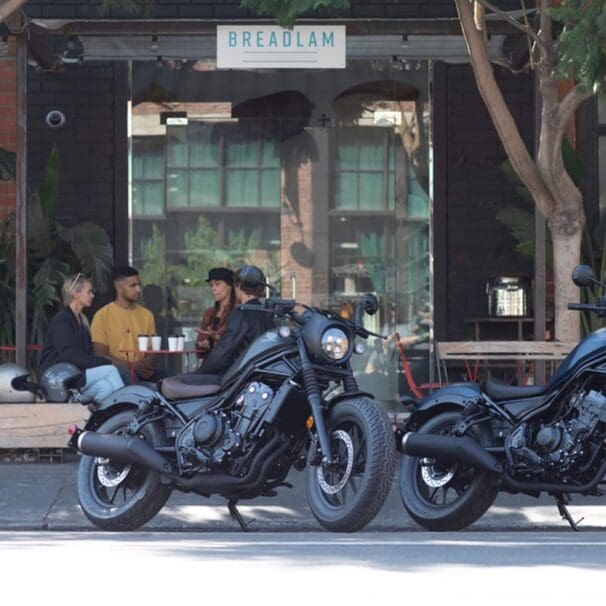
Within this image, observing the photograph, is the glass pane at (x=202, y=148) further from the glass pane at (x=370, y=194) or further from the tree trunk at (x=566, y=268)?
the tree trunk at (x=566, y=268)

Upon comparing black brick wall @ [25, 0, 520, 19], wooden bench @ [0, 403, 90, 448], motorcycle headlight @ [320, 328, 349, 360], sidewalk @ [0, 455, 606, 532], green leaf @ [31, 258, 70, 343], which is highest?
black brick wall @ [25, 0, 520, 19]

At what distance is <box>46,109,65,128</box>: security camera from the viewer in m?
15.8

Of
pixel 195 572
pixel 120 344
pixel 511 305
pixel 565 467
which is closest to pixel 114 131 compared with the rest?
pixel 120 344

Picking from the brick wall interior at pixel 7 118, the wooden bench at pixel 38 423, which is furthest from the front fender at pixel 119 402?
the brick wall interior at pixel 7 118

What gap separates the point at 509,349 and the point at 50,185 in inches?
167

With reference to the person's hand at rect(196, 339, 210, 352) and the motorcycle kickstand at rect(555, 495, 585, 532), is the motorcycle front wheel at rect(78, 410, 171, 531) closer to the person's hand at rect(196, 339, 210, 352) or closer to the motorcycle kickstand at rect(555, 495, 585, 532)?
the motorcycle kickstand at rect(555, 495, 585, 532)

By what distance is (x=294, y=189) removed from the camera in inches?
Result: 634

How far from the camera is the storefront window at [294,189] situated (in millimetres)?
16016

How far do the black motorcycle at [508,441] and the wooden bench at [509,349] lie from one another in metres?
2.72

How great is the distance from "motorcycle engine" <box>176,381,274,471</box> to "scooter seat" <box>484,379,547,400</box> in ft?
4.35

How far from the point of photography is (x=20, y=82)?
1305 cm

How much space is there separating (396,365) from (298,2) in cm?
529

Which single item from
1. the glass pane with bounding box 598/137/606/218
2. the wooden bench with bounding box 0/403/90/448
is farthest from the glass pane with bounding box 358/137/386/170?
the wooden bench with bounding box 0/403/90/448

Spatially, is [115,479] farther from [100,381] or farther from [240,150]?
[240,150]
